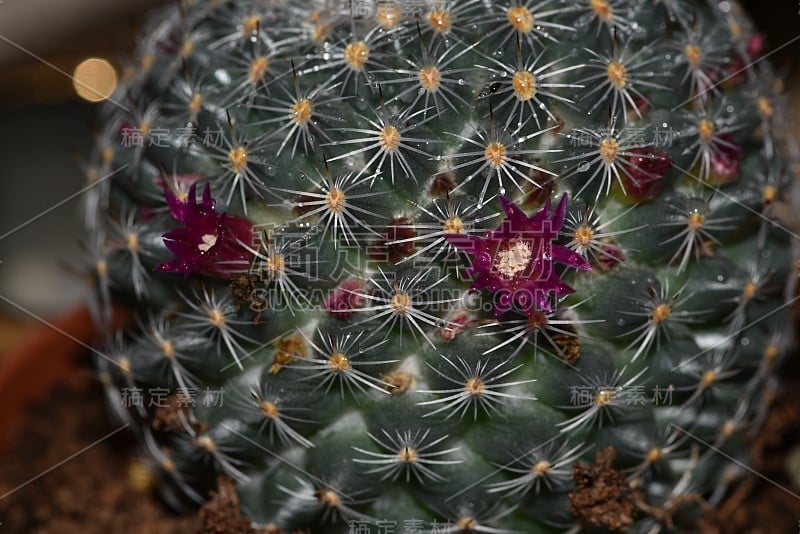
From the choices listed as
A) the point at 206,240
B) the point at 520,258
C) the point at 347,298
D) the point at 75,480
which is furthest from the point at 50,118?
the point at 520,258

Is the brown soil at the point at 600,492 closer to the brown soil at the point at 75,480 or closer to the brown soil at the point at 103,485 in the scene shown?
the brown soil at the point at 103,485

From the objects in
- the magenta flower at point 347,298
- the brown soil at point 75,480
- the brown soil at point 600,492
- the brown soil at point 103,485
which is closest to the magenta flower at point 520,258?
the magenta flower at point 347,298

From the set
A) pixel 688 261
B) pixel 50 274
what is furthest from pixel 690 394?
pixel 50 274

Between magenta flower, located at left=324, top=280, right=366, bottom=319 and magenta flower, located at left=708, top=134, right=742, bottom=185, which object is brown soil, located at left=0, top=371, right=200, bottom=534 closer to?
magenta flower, located at left=324, top=280, right=366, bottom=319

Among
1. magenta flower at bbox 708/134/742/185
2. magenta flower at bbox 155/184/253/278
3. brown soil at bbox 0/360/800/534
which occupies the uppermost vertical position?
magenta flower at bbox 155/184/253/278

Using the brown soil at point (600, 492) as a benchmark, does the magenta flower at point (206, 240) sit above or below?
above

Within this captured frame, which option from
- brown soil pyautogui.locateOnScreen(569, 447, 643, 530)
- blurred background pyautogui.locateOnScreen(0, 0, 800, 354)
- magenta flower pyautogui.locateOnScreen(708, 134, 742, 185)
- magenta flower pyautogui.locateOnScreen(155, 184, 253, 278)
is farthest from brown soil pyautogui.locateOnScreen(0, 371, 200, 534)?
magenta flower pyautogui.locateOnScreen(708, 134, 742, 185)
